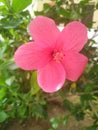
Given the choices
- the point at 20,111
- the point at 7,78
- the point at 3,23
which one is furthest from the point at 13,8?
the point at 20,111

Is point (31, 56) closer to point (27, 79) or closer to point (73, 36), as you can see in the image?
point (73, 36)

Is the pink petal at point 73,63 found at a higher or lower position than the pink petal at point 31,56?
lower

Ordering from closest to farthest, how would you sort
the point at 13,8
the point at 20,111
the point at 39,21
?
the point at 39,21 < the point at 13,8 < the point at 20,111

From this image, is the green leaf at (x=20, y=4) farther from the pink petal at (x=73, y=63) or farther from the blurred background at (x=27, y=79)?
the pink petal at (x=73, y=63)

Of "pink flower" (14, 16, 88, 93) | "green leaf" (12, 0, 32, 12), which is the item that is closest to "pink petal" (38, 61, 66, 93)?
"pink flower" (14, 16, 88, 93)

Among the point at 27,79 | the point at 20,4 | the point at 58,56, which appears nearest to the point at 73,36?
the point at 58,56

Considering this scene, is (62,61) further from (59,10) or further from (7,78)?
(59,10)

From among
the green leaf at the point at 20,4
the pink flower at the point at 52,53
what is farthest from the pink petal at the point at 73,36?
the green leaf at the point at 20,4
